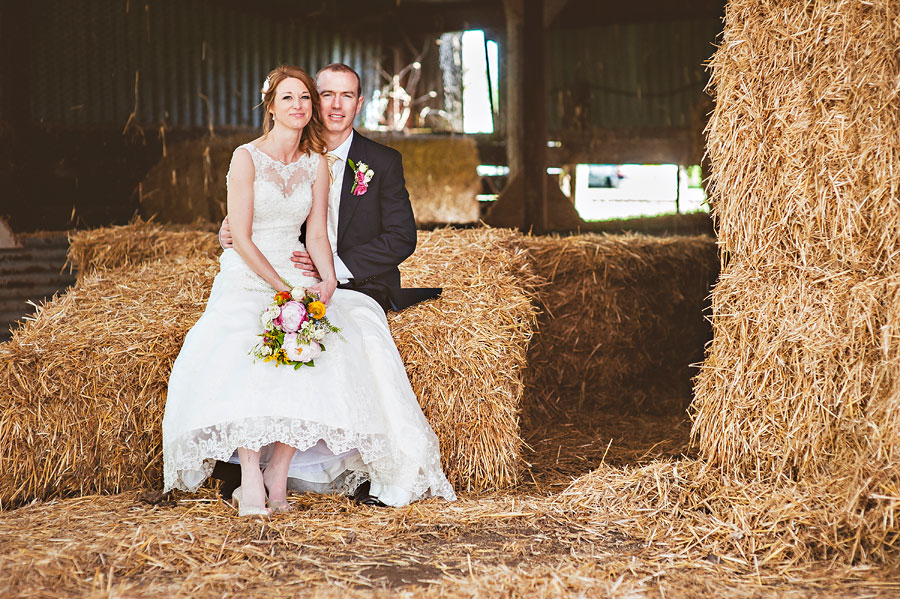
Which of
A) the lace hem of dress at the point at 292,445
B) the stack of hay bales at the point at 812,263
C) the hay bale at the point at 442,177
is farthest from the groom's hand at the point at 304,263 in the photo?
the hay bale at the point at 442,177

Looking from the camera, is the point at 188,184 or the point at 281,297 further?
the point at 188,184

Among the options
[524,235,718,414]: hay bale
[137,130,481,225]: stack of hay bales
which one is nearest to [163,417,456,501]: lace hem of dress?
[524,235,718,414]: hay bale

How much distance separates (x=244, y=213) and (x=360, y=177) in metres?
0.57

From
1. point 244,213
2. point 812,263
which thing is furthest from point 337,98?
point 812,263

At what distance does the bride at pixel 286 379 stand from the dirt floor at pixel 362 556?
0.14m

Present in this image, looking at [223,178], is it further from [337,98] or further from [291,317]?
[291,317]

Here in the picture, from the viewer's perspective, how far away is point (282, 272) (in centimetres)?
323

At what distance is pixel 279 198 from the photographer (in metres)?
3.17

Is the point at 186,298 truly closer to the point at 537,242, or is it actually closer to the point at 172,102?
the point at 537,242

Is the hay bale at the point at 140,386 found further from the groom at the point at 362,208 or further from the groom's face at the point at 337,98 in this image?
the groom's face at the point at 337,98

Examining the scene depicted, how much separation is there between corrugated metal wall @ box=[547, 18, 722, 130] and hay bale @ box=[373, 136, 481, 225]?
3.84 meters

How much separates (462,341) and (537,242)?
1.61 m

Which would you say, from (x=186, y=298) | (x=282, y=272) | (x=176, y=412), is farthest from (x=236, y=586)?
(x=186, y=298)

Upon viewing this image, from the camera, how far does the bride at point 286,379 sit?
280 centimetres
